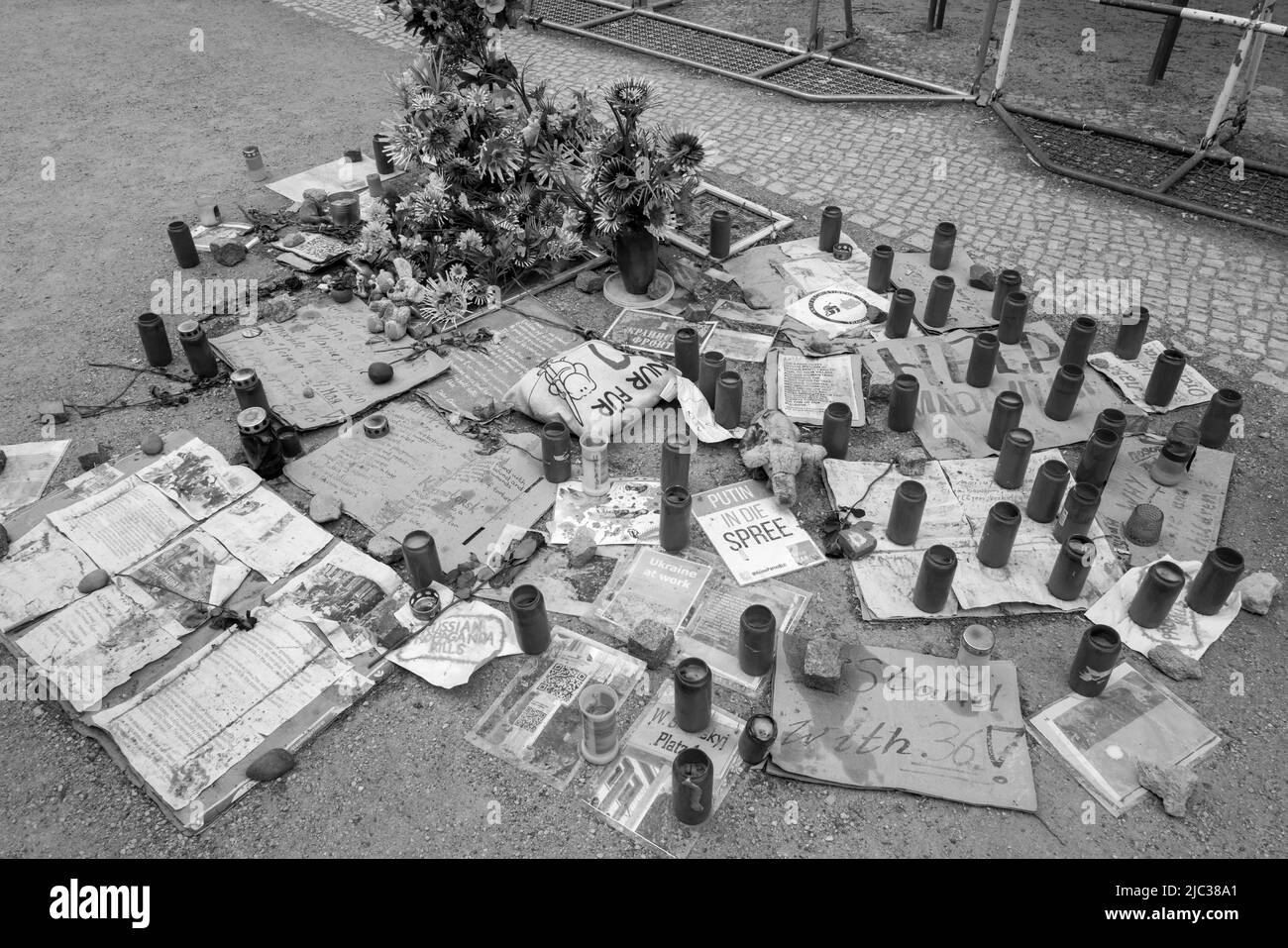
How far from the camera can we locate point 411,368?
5.23 meters

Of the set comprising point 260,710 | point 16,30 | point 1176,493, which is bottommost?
point 260,710

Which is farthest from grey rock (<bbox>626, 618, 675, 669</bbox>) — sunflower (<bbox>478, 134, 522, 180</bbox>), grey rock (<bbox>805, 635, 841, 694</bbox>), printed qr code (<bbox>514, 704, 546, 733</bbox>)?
sunflower (<bbox>478, 134, 522, 180</bbox>)

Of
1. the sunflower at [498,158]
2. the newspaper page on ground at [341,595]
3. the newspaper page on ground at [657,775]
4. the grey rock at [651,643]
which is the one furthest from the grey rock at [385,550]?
the sunflower at [498,158]

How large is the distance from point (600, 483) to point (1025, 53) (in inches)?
325

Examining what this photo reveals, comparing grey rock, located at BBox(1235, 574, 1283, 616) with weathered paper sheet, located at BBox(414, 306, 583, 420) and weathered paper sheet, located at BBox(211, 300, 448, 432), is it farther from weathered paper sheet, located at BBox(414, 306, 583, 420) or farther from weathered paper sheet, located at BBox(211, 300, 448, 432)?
weathered paper sheet, located at BBox(211, 300, 448, 432)

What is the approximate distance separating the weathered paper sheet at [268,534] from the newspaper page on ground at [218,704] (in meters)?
0.34

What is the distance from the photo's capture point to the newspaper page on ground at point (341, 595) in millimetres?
3725

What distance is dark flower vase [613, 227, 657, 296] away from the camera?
561 cm

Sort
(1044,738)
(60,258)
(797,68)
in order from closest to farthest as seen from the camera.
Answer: (1044,738) < (60,258) < (797,68)

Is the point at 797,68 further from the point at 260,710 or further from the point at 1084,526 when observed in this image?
the point at 260,710

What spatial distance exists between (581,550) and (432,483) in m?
0.98

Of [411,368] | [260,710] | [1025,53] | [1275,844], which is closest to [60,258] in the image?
[411,368]

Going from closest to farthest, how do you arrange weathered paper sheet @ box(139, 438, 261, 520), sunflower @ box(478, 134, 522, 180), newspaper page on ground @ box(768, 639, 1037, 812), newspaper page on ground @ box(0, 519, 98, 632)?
newspaper page on ground @ box(768, 639, 1037, 812), newspaper page on ground @ box(0, 519, 98, 632), weathered paper sheet @ box(139, 438, 261, 520), sunflower @ box(478, 134, 522, 180)

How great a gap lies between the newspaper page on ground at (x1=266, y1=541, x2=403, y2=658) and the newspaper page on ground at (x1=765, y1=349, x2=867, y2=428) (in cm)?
240
